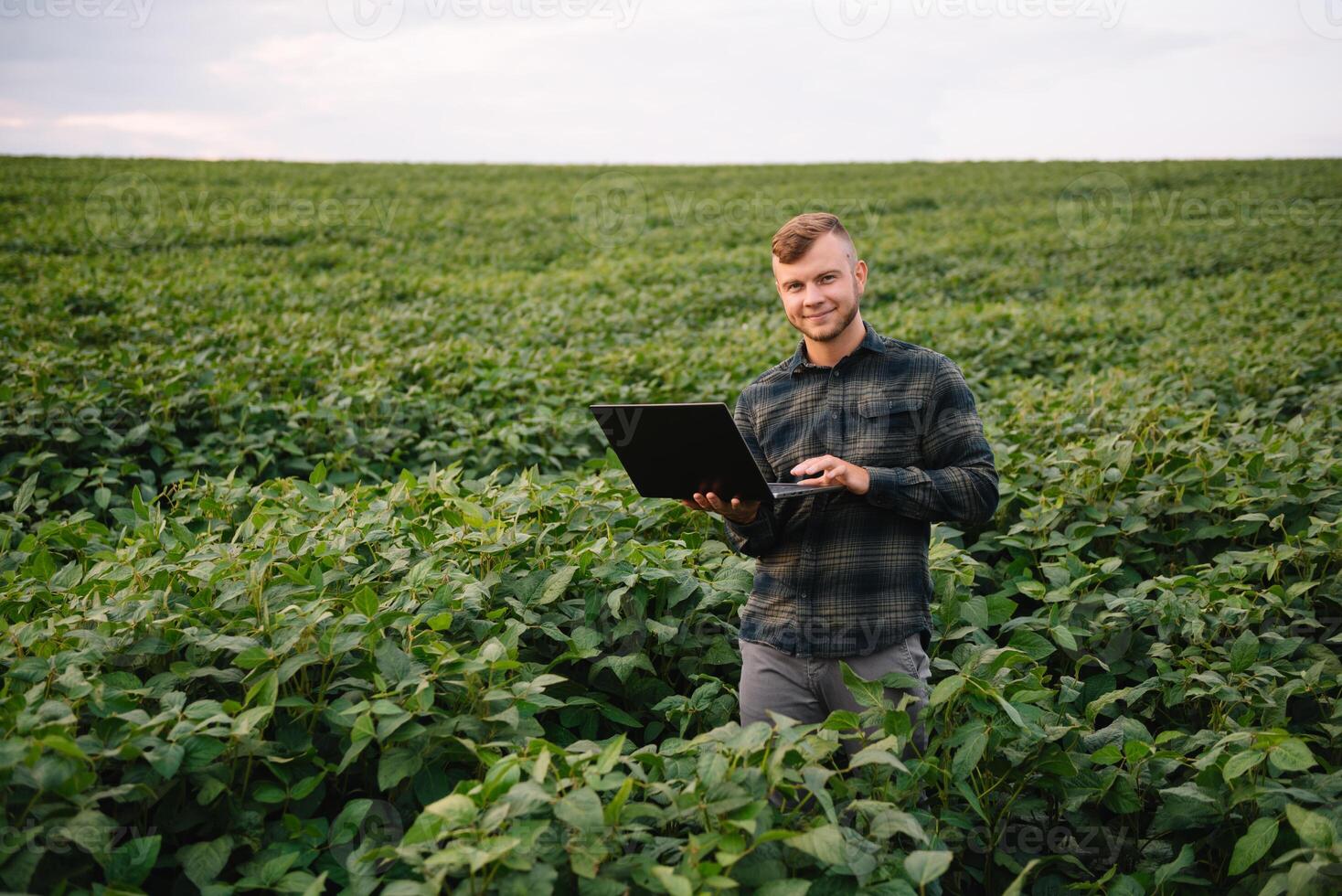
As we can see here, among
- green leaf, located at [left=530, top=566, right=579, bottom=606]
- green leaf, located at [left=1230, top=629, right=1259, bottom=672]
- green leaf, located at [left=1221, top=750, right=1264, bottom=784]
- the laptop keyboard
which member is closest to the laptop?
the laptop keyboard

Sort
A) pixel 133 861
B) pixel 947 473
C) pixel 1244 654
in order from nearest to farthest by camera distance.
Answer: pixel 133 861
pixel 947 473
pixel 1244 654

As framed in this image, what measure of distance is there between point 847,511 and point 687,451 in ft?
1.65

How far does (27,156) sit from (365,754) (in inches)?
1256

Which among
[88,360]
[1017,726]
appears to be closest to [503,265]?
[88,360]

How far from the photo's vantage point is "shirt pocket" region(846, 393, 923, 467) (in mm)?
2375

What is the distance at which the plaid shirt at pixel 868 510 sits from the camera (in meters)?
2.31

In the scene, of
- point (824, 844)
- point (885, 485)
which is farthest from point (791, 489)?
point (824, 844)

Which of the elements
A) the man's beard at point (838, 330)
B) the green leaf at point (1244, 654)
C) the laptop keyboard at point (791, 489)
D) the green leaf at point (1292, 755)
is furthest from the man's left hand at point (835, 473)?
the green leaf at point (1244, 654)

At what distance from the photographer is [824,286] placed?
2387mm

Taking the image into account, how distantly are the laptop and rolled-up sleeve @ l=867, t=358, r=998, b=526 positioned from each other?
151 mm

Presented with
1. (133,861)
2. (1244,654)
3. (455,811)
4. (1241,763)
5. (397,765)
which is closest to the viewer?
(455,811)

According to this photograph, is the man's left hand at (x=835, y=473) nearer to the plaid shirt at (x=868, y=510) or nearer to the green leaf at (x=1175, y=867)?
the plaid shirt at (x=868, y=510)

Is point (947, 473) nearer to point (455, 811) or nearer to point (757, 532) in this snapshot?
point (757, 532)

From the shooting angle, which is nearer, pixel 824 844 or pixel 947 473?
pixel 824 844
